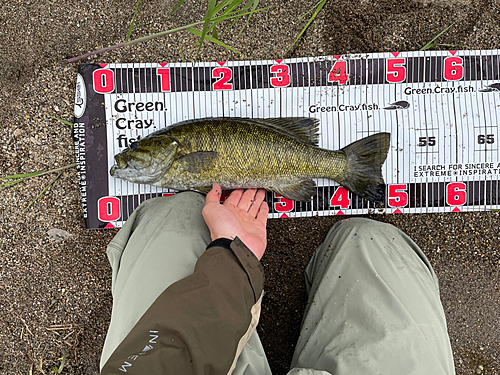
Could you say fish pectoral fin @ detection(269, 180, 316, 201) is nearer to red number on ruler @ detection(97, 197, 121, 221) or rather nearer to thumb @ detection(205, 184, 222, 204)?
thumb @ detection(205, 184, 222, 204)

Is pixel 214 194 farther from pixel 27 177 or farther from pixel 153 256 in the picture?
pixel 27 177

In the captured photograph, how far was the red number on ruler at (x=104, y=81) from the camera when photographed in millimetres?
2162

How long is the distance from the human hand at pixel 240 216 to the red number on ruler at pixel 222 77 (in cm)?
70

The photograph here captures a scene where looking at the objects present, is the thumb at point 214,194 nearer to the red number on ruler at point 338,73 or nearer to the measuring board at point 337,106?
the measuring board at point 337,106

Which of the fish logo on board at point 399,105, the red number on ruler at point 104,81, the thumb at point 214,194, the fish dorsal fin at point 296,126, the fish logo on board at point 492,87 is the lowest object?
the thumb at point 214,194

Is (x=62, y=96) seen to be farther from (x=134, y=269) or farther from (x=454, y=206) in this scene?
(x=454, y=206)

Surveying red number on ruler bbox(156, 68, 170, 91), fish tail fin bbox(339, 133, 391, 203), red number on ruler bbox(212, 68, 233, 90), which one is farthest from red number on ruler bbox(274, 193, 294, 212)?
red number on ruler bbox(156, 68, 170, 91)

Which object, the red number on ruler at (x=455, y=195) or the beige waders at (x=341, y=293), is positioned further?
the red number on ruler at (x=455, y=195)

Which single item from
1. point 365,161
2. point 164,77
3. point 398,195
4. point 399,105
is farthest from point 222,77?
point 398,195

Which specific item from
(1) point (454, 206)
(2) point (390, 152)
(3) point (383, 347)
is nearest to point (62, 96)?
(2) point (390, 152)

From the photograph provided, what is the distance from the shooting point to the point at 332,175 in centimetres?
207

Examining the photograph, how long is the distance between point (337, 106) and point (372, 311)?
4.33ft

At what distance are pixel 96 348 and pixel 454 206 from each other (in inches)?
107

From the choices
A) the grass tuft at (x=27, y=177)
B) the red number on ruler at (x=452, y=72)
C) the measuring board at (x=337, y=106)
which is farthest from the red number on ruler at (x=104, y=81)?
the red number on ruler at (x=452, y=72)
